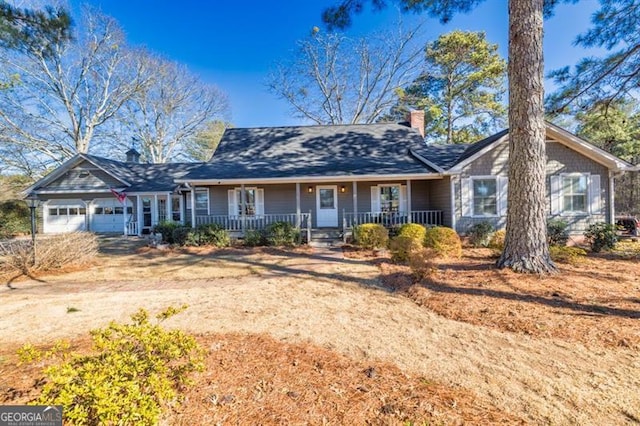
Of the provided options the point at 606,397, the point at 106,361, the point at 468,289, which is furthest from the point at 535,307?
the point at 106,361

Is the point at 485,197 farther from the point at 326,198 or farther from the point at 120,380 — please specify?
the point at 120,380

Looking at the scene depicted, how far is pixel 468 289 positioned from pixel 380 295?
1668 mm

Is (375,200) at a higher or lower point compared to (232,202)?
lower

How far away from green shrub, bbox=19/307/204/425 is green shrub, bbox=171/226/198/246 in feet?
32.1

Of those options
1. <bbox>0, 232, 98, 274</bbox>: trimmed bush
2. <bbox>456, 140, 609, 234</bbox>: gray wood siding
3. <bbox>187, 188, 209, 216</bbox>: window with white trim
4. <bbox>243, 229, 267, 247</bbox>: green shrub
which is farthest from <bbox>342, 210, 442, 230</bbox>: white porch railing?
<bbox>0, 232, 98, 274</bbox>: trimmed bush

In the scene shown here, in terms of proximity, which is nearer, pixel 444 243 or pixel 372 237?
pixel 444 243

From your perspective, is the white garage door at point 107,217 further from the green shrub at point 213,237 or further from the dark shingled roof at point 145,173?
the green shrub at point 213,237

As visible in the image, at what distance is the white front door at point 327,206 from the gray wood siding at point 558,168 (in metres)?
5.56

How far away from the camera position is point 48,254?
8.02 meters

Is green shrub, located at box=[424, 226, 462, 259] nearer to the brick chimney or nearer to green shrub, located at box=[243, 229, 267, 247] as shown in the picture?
green shrub, located at box=[243, 229, 267, 247]

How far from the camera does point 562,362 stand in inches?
121

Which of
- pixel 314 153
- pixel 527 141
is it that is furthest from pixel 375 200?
pixel 527 141

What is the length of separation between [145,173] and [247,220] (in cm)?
1075

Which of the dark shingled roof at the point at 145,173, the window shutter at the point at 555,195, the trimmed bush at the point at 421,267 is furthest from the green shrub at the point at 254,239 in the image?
the window shutter at the point at 555,195
